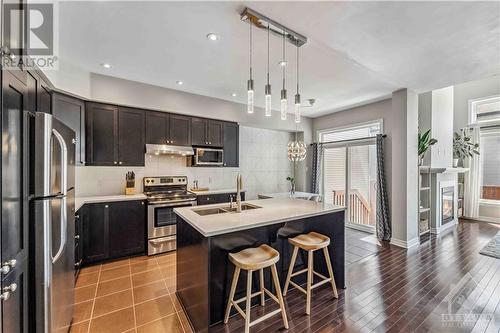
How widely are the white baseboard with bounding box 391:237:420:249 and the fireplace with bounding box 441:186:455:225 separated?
1668mm

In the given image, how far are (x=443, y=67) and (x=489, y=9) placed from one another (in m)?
1.31

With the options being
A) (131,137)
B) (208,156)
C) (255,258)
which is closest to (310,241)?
(255,258)

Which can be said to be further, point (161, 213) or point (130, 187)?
point (130, 187)

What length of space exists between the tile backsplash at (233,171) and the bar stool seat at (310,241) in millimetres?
2897

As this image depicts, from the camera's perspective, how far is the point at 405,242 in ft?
12.8

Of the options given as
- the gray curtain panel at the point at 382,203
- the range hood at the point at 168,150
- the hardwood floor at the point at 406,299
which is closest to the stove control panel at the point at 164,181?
the range hood at the point at 168,150

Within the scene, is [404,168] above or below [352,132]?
below

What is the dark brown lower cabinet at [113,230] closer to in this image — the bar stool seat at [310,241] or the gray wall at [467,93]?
the bar stool seat at [310,241]

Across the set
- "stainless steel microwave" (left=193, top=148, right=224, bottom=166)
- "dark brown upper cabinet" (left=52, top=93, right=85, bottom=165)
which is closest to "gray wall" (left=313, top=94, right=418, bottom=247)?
"stainless steel microwave" (left=193, top=148, right=224, bottom=166)

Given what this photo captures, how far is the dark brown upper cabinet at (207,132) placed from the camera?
14.3ft

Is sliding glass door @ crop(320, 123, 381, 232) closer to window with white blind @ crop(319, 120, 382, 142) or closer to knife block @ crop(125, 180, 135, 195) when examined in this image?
window with white blind @ crop(319, 120, 382, 142)

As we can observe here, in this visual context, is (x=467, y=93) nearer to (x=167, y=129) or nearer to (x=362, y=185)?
(x=362, y=185)

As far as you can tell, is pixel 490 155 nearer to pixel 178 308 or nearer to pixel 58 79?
pixel 178 308

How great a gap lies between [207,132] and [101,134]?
1.82m
